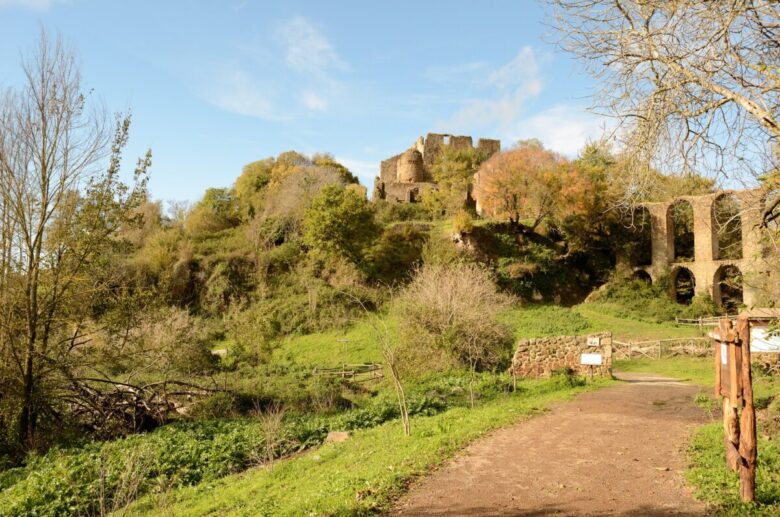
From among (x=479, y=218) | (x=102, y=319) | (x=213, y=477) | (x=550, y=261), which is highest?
(x=479, y=218)

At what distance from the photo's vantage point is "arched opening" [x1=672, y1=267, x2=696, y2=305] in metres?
35.4

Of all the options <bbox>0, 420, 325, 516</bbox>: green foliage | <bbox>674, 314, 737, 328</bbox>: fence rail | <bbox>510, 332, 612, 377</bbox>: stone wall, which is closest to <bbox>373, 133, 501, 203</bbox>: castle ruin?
<bbox>674, 314, 737, 328</bbox>: fence rail

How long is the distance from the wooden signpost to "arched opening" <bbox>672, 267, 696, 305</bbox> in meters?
32.7

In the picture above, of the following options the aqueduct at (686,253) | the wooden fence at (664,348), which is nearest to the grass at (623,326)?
the wooden fence at (664,348)

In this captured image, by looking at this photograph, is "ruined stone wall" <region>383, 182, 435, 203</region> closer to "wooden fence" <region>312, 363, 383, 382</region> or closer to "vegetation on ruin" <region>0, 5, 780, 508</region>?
"vegetation on ruin" <region>0, 5, 780, 508</region>

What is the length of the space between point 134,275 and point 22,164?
2295 cm

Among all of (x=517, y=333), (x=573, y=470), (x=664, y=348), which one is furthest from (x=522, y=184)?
(x=573, y=470)

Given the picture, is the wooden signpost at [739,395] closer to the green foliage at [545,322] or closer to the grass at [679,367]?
the grass at [679,367]

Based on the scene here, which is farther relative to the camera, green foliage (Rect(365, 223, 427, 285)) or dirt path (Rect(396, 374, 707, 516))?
green foliage (Rect(365, 223, 427, 285))

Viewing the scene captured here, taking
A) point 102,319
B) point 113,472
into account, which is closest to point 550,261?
point 102,319

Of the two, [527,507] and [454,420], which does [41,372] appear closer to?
[454,420]

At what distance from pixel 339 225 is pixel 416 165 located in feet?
67.4

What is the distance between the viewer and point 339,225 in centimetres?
3478

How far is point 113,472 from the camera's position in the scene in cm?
888
